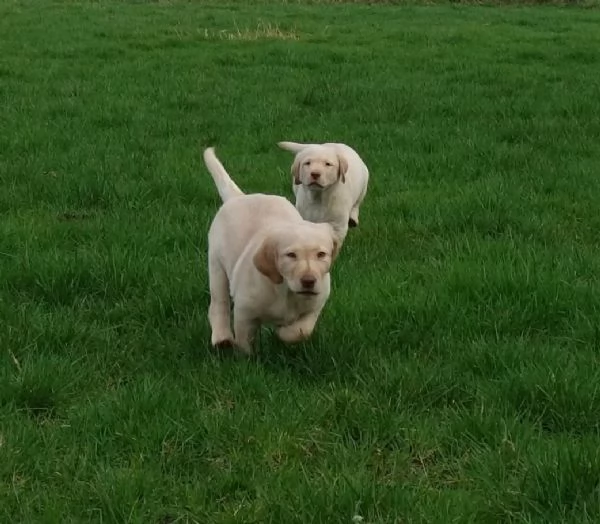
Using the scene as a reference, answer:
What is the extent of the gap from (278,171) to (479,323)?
3918 mm

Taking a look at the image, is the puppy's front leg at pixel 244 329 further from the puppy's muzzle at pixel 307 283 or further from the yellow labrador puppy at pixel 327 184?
the yellow labrador puppy at pixel 327 184

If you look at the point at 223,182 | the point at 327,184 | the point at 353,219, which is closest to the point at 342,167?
the point at 327,184

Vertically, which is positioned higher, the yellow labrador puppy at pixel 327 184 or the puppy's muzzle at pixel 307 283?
the puppy's muzzle at pixel 307 283

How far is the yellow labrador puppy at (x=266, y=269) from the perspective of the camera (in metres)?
3.85

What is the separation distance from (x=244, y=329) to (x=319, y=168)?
2.12 m

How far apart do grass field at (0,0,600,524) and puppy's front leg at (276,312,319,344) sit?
0.13m

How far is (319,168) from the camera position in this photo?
19.9ft

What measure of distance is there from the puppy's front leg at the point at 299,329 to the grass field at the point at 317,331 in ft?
0.44

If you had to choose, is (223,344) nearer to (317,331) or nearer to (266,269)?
(317,331)

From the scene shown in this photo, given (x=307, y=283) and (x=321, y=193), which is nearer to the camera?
(x=307, y=283)

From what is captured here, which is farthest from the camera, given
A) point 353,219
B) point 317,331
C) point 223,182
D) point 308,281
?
point 353,219

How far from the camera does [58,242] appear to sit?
230 inches

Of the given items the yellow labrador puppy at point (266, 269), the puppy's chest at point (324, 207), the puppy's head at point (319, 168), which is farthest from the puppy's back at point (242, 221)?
the puppy's chest at point (324, 207)

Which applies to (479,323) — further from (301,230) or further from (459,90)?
(459,90)
